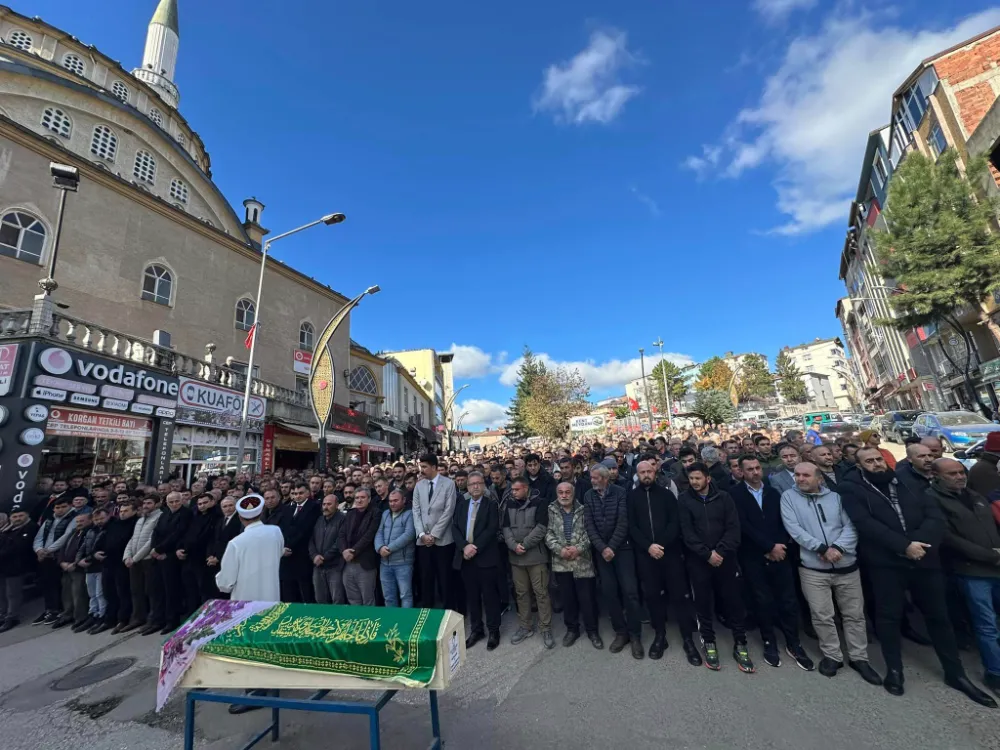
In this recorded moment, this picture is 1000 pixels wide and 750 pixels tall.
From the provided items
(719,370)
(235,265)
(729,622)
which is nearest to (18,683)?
(729,622)

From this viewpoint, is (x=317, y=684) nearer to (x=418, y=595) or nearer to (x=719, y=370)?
(x=418, y=595)

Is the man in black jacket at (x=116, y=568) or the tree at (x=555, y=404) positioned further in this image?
the tree at (x=555, y=404)

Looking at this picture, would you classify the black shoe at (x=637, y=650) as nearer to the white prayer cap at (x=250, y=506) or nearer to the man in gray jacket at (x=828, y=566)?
the man in gray jacket at (x=828, y=566)

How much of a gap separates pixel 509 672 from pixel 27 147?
67.0ft

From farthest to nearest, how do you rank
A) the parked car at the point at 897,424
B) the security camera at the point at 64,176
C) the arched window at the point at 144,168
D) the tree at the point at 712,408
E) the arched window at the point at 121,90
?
the tree at the point at 712,408 < the arched window at the point at 121,90 < the parked car at the point at 897,424 < the arched window at the point at 144,168 < the security camera at the point at 64,176

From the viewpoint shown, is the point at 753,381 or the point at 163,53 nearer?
the point at 163,53

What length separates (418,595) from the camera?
5.89 m

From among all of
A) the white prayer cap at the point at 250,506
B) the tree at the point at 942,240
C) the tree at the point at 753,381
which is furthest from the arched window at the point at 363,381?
the tree at the point at 753,381

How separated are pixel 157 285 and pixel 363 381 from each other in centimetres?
1558

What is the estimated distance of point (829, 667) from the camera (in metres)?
3.68

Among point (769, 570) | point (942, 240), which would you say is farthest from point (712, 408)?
point (769, 570)

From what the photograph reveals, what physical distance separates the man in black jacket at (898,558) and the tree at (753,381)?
242 ft

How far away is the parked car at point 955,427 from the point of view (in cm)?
1391

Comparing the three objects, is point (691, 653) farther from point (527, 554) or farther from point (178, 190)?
point (178, 190)
